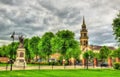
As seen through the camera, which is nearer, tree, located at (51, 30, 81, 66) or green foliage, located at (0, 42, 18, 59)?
tree, located at (51, 30, 81, 66)

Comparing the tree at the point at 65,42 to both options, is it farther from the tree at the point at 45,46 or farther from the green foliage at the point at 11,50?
the green foliage at the point at 11,50

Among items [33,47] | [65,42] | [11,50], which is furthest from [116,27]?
[11,50]

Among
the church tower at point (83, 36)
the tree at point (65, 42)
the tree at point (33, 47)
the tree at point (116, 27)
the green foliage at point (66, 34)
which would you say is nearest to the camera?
the tree at point (116, 27)

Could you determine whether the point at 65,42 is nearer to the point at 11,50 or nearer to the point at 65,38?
the point at 65,38

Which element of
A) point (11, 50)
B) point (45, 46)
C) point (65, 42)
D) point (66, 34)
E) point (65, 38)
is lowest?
point (11, 50)

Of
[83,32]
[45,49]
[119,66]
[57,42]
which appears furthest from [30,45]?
[83,32]

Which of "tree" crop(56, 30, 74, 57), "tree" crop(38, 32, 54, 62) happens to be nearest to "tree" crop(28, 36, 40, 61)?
"tree" crop(38, 32, 54, 62)

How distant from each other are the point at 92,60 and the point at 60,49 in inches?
866

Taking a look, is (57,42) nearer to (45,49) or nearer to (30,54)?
(45,49)

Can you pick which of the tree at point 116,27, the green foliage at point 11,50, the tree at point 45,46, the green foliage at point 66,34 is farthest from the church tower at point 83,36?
the tree at point 116,27

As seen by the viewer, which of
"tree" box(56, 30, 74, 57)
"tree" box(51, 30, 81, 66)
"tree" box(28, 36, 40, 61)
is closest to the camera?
"tree" box(51, 30, 81, 66)

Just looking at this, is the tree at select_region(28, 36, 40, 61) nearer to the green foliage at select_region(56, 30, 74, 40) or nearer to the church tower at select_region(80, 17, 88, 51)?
the green foliage at select_region(56, 30, 74, 40)

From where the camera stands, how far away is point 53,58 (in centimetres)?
14288

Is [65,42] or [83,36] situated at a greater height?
[83,36]
